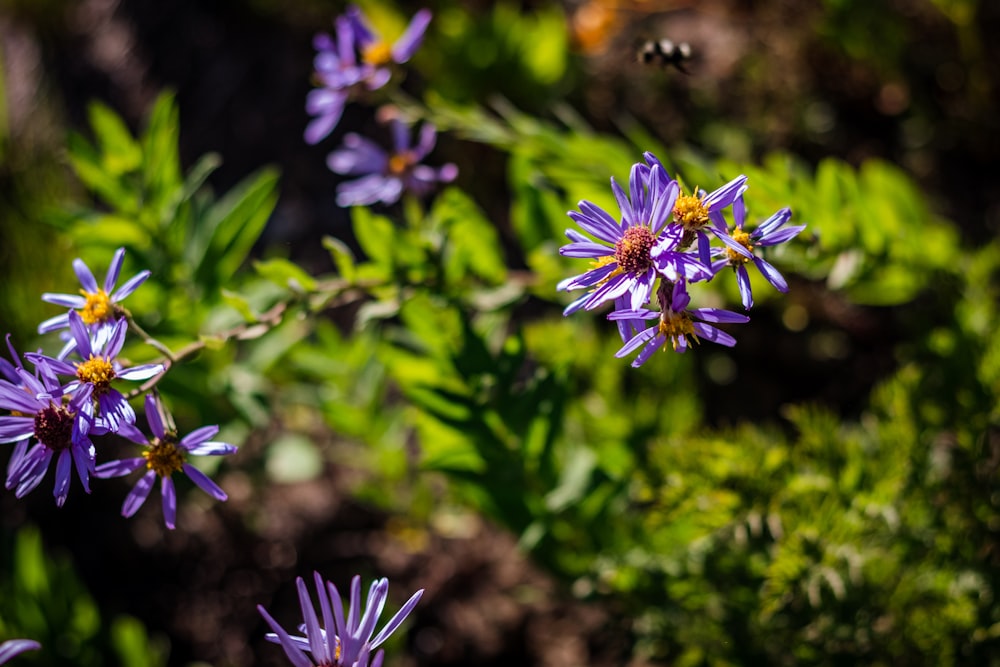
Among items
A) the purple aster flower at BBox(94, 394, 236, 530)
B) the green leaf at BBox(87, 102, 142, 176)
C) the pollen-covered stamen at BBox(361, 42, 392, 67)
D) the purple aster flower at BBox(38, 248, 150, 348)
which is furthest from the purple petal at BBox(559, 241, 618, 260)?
the green leaf at BBox(87, 102, 142, 176)

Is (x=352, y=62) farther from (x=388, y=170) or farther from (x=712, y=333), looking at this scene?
(x=712, y=333)

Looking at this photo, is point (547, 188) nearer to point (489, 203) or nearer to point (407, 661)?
point (489, 203)

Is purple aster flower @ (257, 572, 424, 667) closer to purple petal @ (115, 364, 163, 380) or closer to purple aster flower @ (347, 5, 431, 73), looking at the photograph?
purple petal @ (115, 364, 163, 380)

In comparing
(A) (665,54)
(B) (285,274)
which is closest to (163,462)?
(B) (285,274)

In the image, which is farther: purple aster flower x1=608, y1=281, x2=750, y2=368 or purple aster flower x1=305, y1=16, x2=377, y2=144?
purple aster flower x1=305, y1=16, x2=377, y2=144

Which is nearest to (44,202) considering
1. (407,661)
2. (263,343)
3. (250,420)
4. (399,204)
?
(399,204)
